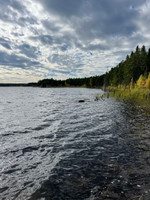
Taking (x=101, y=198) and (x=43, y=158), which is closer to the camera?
(x=101, y=198)

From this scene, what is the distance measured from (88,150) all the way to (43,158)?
9.76 ft

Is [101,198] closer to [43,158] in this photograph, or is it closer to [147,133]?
[43,158]

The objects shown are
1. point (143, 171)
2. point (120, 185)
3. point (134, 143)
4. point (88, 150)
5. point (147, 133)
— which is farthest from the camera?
point (147, 133)

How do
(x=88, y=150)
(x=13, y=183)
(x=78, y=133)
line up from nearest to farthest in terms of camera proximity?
(x=13, y=183) → (x=88, y=150) → (x=78, y=133)

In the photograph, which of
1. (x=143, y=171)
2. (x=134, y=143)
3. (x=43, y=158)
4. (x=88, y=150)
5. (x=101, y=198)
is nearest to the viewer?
(x=101, y=198)

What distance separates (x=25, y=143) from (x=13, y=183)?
440 cm

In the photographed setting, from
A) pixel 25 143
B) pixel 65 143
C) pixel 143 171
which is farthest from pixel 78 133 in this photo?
pixel 143 171

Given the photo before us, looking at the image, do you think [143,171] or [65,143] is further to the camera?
[65,143]

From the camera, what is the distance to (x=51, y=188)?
509 cm

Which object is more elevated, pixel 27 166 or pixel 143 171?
pixel 143 171

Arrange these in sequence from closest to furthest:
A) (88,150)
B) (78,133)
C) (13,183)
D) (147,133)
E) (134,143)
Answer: (13,183) < (88,150) < (134,143) < (147,133) < (78,133)

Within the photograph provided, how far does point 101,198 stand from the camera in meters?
4.45

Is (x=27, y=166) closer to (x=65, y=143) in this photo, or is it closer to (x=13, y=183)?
(x=13, y=183)

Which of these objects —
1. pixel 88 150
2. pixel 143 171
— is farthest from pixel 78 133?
pixel 143 171
